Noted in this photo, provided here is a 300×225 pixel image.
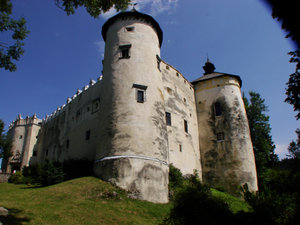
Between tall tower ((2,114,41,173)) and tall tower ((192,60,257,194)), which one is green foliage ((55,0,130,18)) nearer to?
tall tower ((192,60,257,194))

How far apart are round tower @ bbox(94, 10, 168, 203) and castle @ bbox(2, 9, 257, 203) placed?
0.06 meters

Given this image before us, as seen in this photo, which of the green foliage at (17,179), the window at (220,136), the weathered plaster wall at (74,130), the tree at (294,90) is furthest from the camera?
the window at (220,136)

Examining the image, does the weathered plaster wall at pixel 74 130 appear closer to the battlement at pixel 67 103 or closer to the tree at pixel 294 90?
the battlement at pixel 67 103

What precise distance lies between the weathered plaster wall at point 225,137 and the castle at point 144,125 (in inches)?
3.9

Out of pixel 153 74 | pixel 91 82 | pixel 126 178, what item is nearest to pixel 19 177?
pixel 91 82

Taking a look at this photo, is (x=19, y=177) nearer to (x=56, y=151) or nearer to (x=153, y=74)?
(x=56, y=151)

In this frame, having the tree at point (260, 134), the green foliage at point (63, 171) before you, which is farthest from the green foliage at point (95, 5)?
the tree at point (260, 134)

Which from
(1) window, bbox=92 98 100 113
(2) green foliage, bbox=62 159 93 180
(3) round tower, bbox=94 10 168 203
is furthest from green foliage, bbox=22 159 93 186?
(1) window, bbox=92 98 100 113

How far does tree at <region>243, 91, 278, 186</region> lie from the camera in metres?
28.0

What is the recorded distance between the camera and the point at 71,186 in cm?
1376

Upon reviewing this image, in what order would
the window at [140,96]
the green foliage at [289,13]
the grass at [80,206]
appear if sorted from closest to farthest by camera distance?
the green foliage at [289,13] < the grass at [80,206] < the window at [140,96]

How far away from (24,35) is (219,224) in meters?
11.5

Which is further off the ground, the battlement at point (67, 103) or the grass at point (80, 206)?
the battlement at point (67, 103)

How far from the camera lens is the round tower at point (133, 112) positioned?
49.3ft
